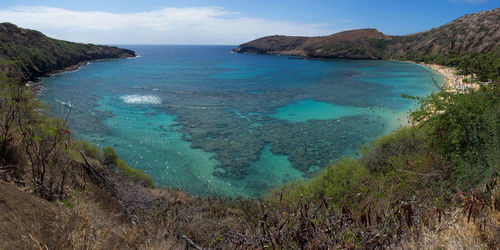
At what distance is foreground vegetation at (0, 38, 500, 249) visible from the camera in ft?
11.7

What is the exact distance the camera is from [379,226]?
3.85 m

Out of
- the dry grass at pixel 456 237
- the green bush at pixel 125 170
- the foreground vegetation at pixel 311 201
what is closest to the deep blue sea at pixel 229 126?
the green bush at pixel 125 170

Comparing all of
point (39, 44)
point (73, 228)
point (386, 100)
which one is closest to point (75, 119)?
point (73, 228)

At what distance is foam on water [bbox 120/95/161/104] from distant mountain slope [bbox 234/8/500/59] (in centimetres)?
9900

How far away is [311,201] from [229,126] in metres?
24.7

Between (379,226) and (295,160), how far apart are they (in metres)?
17.5

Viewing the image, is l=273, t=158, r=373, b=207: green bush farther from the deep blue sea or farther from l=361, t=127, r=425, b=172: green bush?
the deep blue sea

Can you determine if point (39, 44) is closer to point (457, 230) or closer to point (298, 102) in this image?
point (298, 102)

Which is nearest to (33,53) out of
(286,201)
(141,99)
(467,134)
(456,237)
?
(141,99)

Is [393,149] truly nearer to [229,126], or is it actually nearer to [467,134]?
[467,134]

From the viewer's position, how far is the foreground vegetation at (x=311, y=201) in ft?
11.7

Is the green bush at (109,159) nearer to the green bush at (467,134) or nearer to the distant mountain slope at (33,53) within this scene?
the green bush at (467,134)

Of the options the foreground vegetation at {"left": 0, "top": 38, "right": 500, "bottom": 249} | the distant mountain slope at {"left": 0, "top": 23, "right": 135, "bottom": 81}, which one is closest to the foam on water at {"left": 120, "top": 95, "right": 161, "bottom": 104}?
the distant mountain slope at {"left": 0, "top": 23, "right": 135, "bottom": 81}

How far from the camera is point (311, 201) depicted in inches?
196
